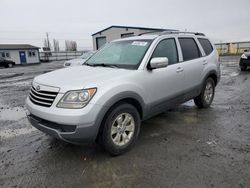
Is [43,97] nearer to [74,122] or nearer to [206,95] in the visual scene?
[74,122]

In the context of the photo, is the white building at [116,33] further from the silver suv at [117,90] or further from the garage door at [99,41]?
the silver suv at [117,90]

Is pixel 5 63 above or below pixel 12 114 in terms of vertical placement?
above

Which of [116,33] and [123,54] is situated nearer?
[123,54]

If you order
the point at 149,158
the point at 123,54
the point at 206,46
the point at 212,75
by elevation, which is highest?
the point at 206,46

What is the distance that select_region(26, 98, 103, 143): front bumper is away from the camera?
279cm

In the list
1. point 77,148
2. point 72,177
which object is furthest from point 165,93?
point 72,177

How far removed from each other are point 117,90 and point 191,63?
231 centimetres

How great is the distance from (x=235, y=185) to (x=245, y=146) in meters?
1.17

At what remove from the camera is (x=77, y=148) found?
11.9ft

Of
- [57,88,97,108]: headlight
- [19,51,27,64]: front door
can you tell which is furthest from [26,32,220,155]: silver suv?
[19,51,27,64]: front door

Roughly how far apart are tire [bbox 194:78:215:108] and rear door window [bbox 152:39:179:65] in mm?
1475

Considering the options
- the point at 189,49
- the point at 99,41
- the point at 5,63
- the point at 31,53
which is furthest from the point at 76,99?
the point at 31,53

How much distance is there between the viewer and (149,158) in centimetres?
326

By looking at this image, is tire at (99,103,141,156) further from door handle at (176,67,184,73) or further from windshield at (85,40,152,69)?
door handle at (176,67,184,73)
